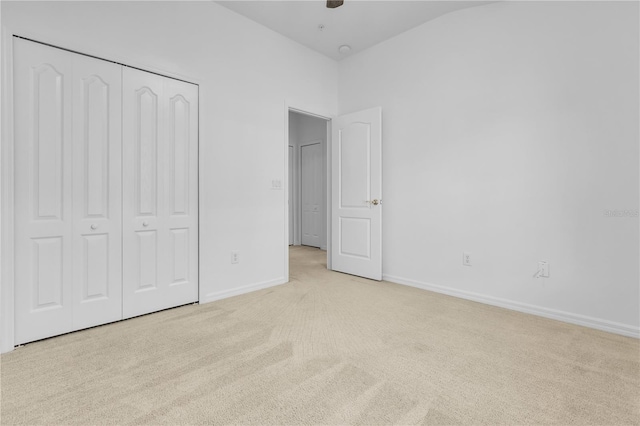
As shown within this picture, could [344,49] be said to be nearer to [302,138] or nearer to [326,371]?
[302,138]

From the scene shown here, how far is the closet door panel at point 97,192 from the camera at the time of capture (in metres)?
2.29

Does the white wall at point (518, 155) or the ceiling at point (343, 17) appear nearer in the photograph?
the white wall at point (518, 155)

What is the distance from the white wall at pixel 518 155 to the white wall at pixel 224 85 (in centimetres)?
129

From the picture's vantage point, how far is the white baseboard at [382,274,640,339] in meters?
2.34

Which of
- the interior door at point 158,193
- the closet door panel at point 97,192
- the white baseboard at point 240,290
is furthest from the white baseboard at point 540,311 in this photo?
the closet door panel at point 97,192

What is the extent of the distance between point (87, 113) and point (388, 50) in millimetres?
3165

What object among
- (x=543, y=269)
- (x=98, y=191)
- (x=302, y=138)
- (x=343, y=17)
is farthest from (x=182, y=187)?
(x=302, y=138)

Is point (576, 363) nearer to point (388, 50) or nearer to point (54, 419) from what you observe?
point (54, 419)

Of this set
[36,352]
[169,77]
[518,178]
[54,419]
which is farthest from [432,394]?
[169,77]

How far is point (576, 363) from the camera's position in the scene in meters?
1.89

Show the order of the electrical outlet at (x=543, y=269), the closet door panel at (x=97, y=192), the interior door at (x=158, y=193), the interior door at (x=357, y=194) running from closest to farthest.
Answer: the closet door panel at (x=97, y=192) < the interior door at (x=158, y=193) < the electrical outlet at (x=543, y=269) < the interior door at (x=357, y=194)

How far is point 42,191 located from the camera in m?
2.15

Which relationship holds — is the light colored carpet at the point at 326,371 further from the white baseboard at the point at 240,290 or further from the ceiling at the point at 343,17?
the ceiling at the point at 343,17

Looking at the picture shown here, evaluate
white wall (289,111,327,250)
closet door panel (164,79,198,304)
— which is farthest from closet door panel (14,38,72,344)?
white wall (289,111,327,250)
